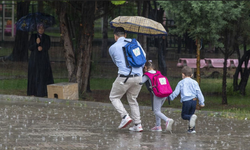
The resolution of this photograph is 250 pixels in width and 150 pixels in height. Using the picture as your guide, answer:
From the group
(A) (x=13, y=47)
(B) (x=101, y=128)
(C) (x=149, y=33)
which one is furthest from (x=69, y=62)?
(A) (x=13, y=47)

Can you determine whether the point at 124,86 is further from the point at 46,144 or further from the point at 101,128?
the point at 46,144

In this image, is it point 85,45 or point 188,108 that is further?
point 85,45

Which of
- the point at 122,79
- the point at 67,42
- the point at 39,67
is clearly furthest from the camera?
the point at 67,42

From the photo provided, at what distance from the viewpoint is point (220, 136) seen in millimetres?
8094

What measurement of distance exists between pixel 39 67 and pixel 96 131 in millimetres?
6266

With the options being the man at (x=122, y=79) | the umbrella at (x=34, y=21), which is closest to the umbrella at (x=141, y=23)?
the umbrella at (x=34, y=21)

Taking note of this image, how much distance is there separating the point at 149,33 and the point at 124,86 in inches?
191

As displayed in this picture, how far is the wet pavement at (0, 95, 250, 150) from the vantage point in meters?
7.00

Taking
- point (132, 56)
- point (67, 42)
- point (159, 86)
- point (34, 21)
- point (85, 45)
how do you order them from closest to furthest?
point (132, 56)
point (159, 86)
point (34, 21)
point (85, 45)
point (67, 42)

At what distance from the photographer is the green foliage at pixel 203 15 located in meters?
12.1

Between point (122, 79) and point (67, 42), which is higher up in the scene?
point (122, 79)

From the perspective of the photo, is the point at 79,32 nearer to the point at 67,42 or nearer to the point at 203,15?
the point at 67,42

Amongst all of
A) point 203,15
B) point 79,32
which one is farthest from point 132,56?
point 79,32

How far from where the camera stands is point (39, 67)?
14055mm
